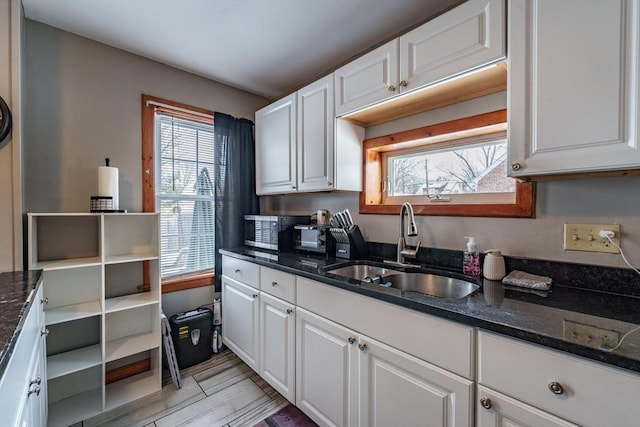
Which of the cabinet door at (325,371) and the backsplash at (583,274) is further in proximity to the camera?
the cabinet door at (325,371)

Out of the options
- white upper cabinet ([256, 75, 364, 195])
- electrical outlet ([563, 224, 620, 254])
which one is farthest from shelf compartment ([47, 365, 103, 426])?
electrical outlet ([563, 224, 620, 254])

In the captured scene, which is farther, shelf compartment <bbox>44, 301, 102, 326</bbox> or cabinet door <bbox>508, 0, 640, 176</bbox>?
shelf compartment <bbox>44, 301, 102, 326</bbox>

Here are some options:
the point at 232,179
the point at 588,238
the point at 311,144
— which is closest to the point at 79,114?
the point at 232,179

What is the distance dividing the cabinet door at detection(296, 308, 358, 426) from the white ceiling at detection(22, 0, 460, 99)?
172 cm

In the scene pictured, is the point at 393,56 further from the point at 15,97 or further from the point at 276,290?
the point at 15,97

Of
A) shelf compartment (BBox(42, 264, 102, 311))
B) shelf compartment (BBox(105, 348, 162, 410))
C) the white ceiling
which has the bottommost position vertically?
shelf compartment (BBox(105, 348, 162, 410))

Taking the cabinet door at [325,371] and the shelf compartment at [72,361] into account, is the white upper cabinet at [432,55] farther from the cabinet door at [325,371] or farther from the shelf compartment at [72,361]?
the shelf compartment at [72,361]

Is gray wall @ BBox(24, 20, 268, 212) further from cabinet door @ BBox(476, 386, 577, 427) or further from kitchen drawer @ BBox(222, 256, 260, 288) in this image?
cabinet door @ BBox(476, 386, 577, 427)

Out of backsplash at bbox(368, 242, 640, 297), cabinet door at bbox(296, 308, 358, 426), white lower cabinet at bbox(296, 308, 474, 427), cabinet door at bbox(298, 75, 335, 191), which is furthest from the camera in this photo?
cabinet door at bbox(298, 75, 335, 191)

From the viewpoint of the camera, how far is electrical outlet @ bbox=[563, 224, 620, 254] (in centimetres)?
113

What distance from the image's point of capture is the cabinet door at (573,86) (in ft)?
2.91

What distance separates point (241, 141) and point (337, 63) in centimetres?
108

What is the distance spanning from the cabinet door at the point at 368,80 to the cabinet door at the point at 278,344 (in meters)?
1.28

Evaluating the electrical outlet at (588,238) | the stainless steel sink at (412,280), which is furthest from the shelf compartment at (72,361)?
the electrical outlet at (588,238)
